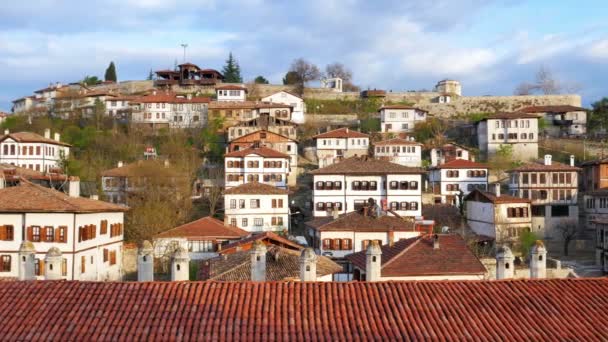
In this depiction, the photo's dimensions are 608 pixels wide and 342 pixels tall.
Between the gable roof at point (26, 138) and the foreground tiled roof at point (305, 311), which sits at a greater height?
the gable roof at point (26, 138)

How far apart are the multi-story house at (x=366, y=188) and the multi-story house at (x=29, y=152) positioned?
92.3 feet

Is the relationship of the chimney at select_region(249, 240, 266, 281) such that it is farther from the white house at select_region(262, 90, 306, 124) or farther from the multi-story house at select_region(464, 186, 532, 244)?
the white house at select_region(262, 90, 306, 124)

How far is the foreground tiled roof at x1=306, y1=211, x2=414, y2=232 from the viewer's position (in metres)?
38.9

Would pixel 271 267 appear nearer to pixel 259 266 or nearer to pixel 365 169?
pixel 259 266

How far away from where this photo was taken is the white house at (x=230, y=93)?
83325 mm

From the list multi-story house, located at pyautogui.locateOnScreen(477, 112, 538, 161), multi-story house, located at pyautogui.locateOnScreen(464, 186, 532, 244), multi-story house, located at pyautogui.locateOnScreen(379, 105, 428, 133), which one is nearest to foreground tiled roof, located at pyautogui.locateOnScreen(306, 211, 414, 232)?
multi-story house, located at pyautogui.locateOnScreen(464, 186, 532, 244)

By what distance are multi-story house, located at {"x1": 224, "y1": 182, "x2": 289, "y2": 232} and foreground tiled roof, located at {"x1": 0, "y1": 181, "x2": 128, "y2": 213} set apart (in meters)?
15.3

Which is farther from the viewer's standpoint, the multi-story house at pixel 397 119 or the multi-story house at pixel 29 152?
the multi-story house at pixel 397 119

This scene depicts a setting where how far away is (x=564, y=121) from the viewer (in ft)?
259

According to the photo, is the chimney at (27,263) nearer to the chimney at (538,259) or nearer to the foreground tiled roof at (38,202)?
the chimney at (538,259)

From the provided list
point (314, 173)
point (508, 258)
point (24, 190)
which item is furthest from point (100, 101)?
point (508, 258)

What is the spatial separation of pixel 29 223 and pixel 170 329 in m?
25.9

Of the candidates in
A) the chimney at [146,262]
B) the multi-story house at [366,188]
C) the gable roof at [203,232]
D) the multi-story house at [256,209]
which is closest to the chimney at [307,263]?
the chimney at [146,262]

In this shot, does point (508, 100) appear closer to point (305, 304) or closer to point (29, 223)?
point (29, 223)
